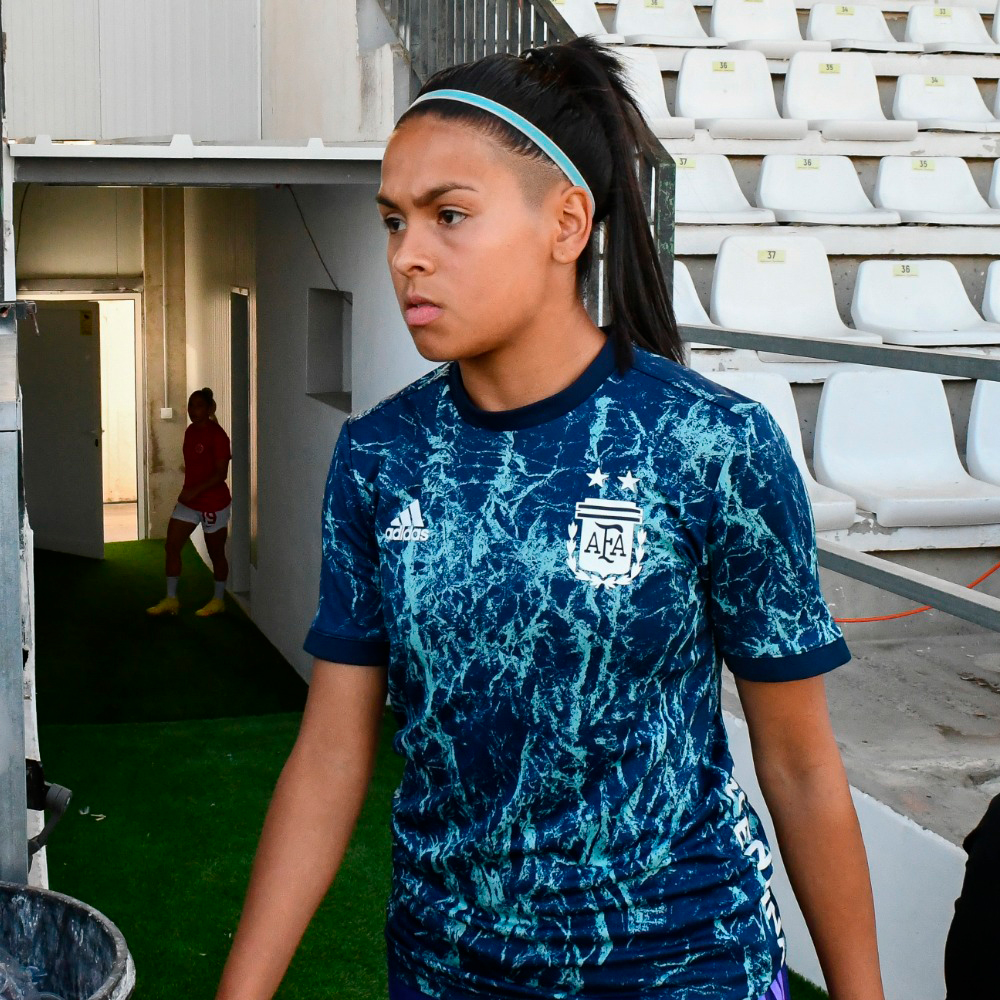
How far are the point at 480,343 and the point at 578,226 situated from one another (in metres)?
0.14

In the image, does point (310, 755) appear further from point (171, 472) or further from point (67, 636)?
point (171, 472)

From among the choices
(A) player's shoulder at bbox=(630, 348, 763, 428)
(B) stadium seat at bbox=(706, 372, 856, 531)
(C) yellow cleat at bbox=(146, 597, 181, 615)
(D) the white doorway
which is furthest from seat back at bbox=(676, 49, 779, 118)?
(D) the white doorway

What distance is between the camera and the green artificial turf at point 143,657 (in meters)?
8.73

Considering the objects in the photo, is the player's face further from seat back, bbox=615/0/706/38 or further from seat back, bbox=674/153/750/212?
seat back, bbox=615/0/706/38

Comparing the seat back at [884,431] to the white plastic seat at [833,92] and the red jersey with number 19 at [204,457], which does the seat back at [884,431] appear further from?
the red jersey with number 19 at [204,457]

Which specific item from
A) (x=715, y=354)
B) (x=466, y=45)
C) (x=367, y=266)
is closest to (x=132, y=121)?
(x=367, y=266)

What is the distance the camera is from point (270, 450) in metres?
10.0

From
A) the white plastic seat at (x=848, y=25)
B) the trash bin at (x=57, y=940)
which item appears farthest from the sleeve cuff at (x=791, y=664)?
the white plastic seat at (x=848, y=25)

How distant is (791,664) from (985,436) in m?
4.12

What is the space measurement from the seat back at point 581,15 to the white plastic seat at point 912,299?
1865mm

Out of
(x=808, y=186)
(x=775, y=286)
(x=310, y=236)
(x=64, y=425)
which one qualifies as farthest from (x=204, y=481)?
(x=775, y=286)

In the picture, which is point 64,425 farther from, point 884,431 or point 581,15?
point 884,431

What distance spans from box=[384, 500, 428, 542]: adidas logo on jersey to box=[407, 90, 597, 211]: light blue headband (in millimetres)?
306

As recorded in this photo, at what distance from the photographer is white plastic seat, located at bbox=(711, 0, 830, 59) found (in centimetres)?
736
